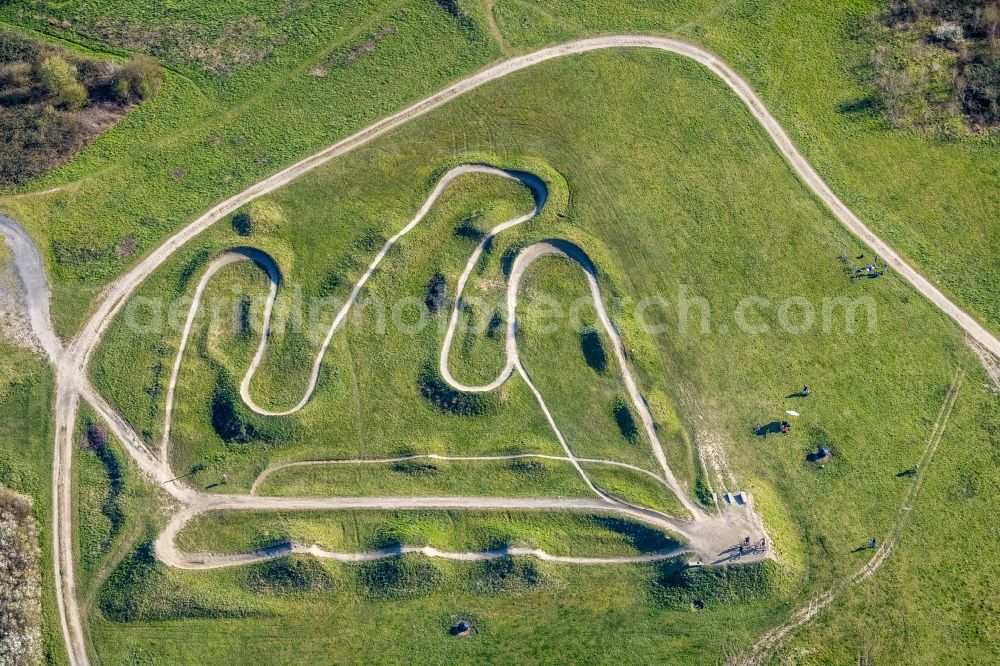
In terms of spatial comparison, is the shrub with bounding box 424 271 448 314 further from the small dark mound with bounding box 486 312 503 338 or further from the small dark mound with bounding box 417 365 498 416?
the small dark mound with bounding box 417 365 498 416

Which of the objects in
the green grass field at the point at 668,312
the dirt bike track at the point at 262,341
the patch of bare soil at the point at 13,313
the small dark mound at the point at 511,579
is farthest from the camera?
the patch of bare soil at the point at 13,313

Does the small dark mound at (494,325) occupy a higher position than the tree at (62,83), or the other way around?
the tree at (62,83)

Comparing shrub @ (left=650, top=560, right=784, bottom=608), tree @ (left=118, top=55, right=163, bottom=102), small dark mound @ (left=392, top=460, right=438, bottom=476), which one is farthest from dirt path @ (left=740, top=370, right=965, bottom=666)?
tree @ (left=118, top=55, right=163, bottom=102)

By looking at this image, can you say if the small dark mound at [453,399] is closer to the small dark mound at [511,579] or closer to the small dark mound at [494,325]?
the small dark mound at [494,325]

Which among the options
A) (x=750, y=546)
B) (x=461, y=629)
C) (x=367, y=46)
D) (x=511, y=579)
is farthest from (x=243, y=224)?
(x=750, y=546)

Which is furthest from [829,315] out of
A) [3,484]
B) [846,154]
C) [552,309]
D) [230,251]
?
[3,484]

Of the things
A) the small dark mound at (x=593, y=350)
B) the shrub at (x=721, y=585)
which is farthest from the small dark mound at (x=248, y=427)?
the shrub at (x=721, y=585)

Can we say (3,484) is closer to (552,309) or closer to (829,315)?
(552,309)

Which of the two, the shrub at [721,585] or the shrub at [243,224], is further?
the shrub at [243,224]
